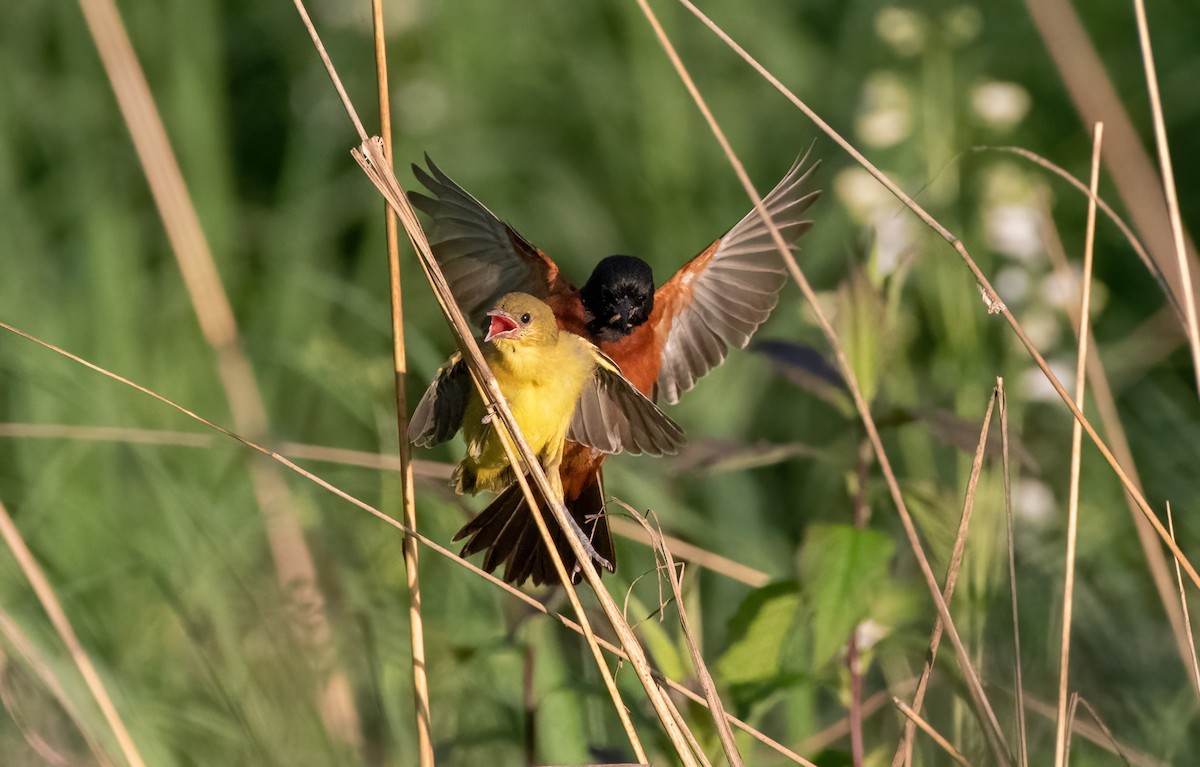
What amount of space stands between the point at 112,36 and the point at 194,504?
1298mm

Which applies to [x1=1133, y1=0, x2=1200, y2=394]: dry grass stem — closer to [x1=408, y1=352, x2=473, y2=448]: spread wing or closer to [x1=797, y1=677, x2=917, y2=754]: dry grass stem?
[x1=797, y1=677, x2=917, y2=754]: dry grass stem

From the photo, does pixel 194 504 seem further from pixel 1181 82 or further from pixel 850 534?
pixel 1181 82

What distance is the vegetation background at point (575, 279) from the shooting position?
2809mm

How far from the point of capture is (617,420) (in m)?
2.40

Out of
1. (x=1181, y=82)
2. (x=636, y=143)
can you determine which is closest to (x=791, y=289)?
(x=636, y=143)

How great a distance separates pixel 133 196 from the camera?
5.50 metres

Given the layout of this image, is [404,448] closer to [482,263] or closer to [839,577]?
[839,577]

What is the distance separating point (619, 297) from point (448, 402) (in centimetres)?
70

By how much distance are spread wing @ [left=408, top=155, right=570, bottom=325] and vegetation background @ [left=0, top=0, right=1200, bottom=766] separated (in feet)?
0.89

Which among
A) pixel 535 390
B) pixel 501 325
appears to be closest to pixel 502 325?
pixel 501 325

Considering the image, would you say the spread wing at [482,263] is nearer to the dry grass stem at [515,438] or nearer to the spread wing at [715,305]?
the spread wing at [715,305]

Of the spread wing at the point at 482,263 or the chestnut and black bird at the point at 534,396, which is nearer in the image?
the chestnut and black bird at the point at 534,396

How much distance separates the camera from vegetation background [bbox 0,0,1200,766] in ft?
9.21

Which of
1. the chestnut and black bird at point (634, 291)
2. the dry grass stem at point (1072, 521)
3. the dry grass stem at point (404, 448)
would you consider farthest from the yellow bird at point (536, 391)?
the dry grass stem at point (1072, 521)
